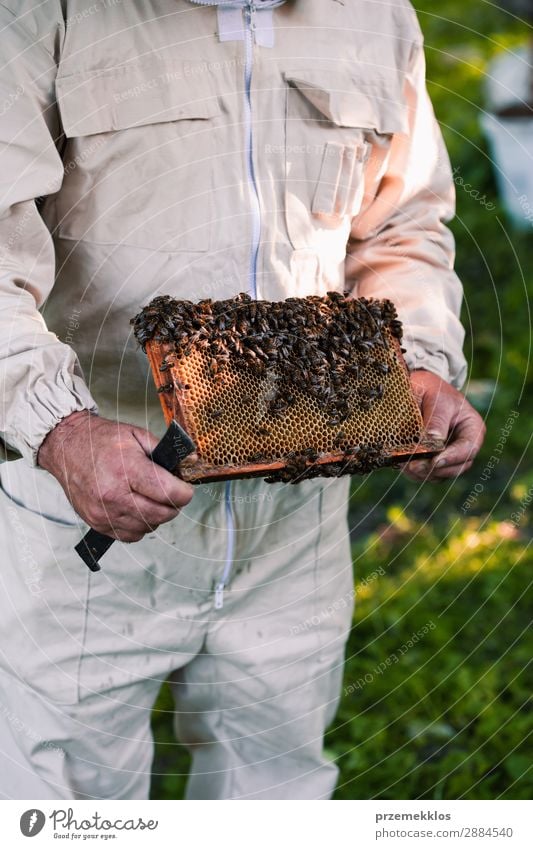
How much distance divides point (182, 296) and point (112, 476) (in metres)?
0.56

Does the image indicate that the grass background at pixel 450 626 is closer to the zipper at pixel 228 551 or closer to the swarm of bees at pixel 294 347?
the zipper at pixel 228 551

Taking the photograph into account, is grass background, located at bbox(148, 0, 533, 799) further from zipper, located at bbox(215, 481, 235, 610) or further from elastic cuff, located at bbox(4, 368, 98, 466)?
elastic cuff, located at bbox(4, 368, 98, 466)

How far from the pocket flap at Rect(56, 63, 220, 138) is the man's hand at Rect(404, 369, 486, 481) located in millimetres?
869

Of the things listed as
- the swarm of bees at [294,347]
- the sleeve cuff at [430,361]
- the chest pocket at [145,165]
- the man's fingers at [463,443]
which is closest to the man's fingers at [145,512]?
the swarm of bees at [294,347]

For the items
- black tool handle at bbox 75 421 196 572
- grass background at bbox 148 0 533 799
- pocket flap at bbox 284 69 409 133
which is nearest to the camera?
black tool handle at bbox 75 421 196 572

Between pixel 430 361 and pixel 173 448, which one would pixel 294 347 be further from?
pixel 430 361

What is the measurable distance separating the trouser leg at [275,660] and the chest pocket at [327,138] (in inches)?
27.9

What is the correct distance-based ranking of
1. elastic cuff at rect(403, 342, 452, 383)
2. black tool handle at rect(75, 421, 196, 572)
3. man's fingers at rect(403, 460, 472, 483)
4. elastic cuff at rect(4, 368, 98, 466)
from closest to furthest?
black tool handle at rect(75, 421, 196, 572), elastic cuff at rect(4, 368, 98, 466), man's fingers at rect(403, 460, 472, 483), elastic cuff at rect(403, 342, 452, 383)

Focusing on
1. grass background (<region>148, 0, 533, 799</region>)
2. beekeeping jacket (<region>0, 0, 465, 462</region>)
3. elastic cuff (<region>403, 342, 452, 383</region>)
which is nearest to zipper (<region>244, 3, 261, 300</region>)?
beekeeping jacket (<region>0, 0, 465, 462</region>)

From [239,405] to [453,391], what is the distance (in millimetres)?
700

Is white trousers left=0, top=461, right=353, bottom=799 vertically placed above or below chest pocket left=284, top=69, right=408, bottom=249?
below

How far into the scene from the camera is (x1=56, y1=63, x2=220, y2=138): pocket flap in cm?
203

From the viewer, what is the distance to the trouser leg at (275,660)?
247 centimetres

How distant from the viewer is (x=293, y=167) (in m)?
2.24
